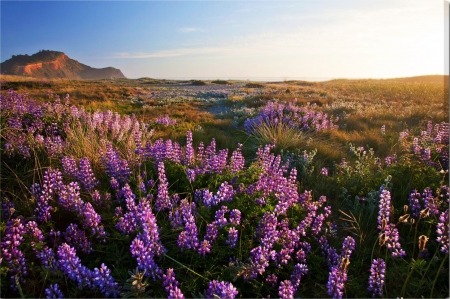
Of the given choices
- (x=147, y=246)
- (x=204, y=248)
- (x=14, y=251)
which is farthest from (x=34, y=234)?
(x=204, y=248)

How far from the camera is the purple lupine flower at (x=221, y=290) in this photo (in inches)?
88.9

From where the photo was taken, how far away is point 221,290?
233 cm

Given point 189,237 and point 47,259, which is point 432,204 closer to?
point 189,237

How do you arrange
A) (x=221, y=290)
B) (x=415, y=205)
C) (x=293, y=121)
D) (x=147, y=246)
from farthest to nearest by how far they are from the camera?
1. (x=293, y=121)
2. (x=415, y=205)
3. (x=147, y=246)
4. (x=221, y=290)

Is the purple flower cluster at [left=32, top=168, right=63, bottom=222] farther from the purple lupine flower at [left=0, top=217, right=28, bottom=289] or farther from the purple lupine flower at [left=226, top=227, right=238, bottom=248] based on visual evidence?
the purple lupine flower at [left=226, top=227, right=238, bottom=248]

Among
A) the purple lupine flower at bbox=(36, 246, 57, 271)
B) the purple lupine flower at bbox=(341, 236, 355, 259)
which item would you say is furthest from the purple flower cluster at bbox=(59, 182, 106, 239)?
the purple lupine flower at bbox=(341, 236, 355, 259)

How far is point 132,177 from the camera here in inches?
151

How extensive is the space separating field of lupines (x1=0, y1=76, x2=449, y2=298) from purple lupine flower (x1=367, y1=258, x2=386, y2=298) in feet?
0.05

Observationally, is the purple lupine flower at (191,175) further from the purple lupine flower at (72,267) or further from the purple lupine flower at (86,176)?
the purple lupine flower at (72,267)

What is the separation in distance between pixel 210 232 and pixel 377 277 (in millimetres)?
1465

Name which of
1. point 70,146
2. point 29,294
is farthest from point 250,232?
point 70,146

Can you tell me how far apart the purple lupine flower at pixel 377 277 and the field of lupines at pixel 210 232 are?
0.05 ft

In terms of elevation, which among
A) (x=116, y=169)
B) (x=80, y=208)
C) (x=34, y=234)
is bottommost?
(x=34, y=234)

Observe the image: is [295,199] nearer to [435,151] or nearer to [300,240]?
[300,240]
